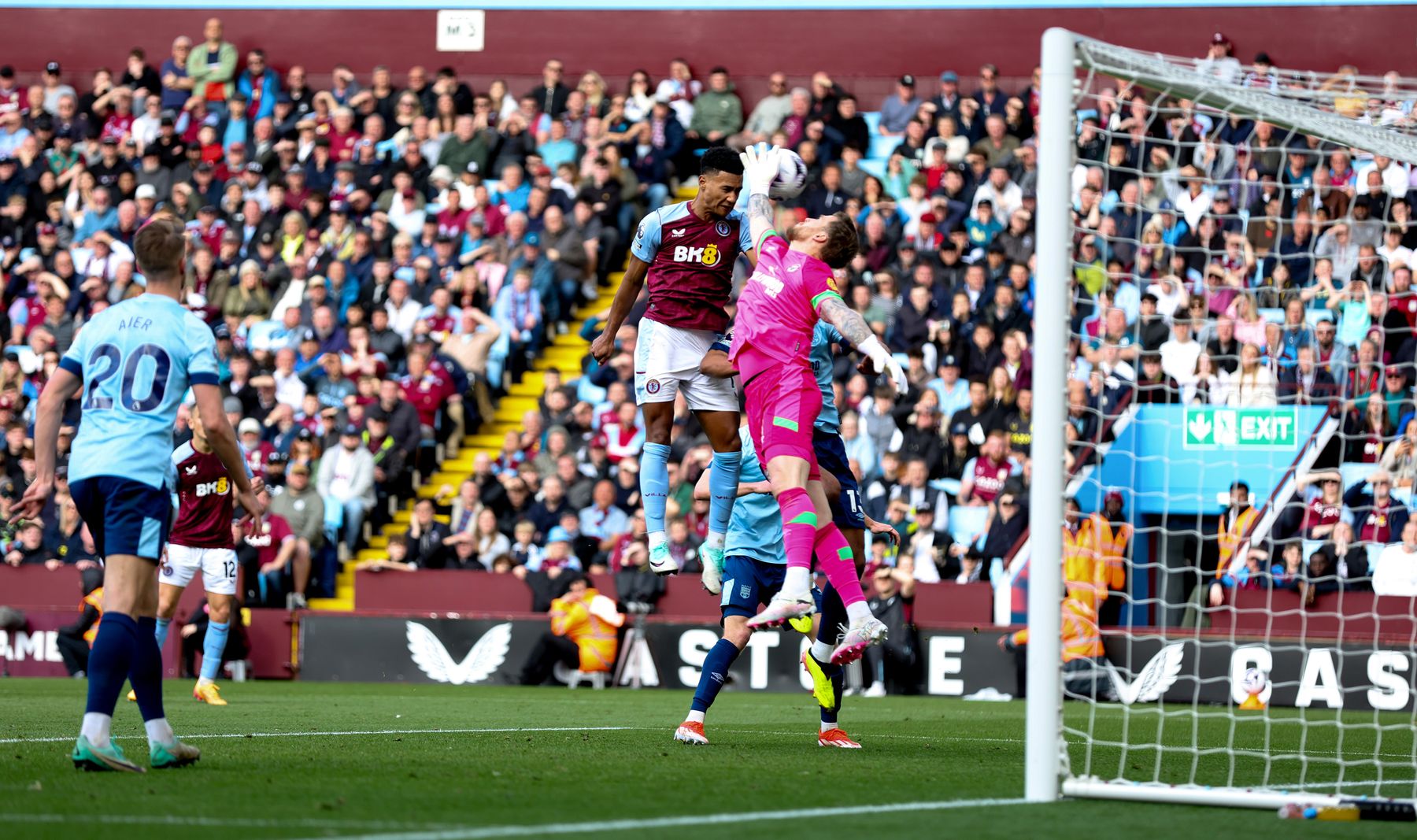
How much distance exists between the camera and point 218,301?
2228 cm

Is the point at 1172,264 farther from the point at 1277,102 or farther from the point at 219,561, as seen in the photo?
the point at 219,561

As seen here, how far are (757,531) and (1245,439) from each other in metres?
6.26

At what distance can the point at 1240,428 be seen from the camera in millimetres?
13977

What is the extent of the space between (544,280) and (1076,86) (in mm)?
14734

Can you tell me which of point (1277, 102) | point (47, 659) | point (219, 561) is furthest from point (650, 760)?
point (47, 659)

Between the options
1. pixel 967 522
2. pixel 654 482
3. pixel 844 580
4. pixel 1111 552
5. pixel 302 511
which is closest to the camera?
pixel 844 580

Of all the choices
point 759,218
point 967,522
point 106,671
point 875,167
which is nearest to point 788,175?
point 759,218

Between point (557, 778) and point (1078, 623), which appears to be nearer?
point (557, 778)

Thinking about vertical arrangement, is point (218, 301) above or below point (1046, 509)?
above

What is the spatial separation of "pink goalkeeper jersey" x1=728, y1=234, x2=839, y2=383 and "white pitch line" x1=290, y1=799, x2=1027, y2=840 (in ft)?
8.69

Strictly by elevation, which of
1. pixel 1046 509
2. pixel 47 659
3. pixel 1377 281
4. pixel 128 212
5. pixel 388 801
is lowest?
pixel 47 659

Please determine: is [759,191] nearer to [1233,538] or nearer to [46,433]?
[46,433]

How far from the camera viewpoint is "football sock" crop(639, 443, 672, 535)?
10.0 m

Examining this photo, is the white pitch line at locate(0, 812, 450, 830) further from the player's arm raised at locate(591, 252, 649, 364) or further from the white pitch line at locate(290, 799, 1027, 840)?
the player's arm raised at locate(591, 252, 649, 364)
